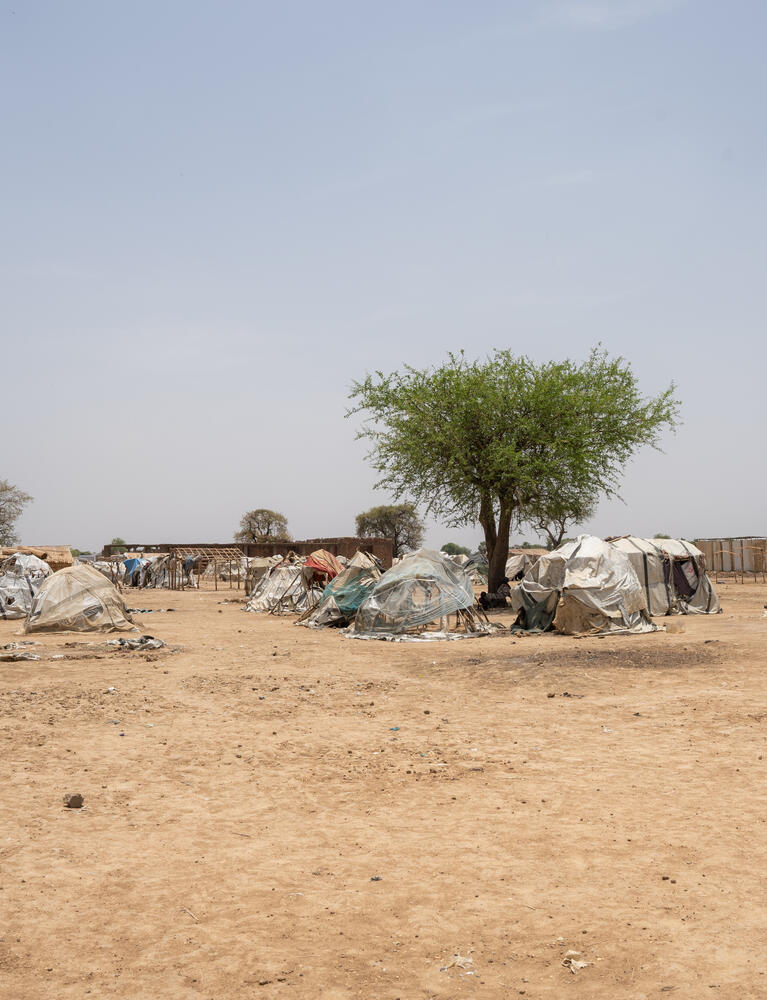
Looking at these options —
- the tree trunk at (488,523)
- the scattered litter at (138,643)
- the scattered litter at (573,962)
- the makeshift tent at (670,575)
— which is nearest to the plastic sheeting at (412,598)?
the scattered litter at (138,643)

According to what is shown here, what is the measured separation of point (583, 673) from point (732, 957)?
9747mm

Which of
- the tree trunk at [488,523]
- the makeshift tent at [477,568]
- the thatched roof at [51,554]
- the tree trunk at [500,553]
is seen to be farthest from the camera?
the makeshift tent at [477,568]

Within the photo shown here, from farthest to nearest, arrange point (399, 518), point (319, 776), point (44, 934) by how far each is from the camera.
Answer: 1. point (399, 518)
2. point (319, 776)
3. point (44, 934)

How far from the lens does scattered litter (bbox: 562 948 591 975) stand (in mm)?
4441

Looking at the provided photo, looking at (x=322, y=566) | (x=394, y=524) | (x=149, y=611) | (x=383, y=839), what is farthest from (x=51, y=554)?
(x=394, y=524)

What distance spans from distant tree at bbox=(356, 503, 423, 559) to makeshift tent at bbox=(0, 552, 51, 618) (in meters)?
57.1

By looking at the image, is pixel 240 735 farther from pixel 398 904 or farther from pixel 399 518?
pixel 399 518

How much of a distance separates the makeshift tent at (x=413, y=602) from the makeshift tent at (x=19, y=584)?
11.3 metres

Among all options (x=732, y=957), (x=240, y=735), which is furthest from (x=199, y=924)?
(x=240, y=735)

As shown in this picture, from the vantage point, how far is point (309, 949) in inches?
185

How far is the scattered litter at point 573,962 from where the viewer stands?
444 cm

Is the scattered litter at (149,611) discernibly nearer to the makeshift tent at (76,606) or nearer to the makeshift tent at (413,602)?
the makeshift tent at (76,606)

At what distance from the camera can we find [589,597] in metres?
20.1

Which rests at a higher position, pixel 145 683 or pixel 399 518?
pixel 399 518
